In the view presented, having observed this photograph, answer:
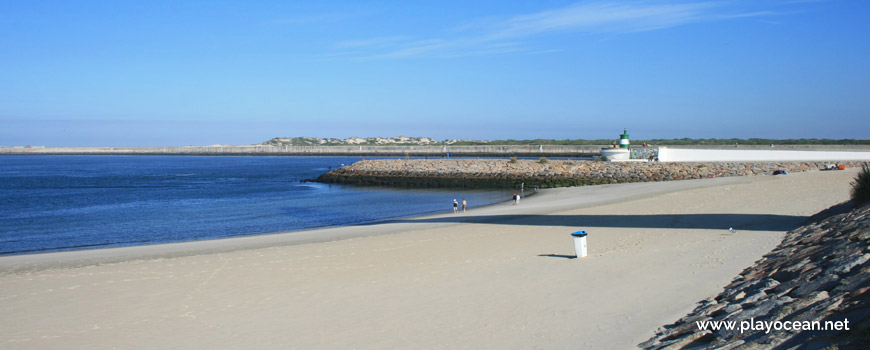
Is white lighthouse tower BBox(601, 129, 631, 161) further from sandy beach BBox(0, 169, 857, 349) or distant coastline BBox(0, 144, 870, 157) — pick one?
sandy beach BBox(0, 169, 857, 349)

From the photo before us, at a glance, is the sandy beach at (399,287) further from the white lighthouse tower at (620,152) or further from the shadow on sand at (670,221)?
the white lighthouse tower at (620,152)

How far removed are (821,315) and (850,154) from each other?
41062mm

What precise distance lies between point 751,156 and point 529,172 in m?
13.9

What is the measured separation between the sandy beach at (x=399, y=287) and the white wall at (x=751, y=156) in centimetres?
2415

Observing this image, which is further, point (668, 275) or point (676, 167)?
point (676, 167)

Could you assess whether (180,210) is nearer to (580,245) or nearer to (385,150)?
(580,245)

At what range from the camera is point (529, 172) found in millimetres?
41938

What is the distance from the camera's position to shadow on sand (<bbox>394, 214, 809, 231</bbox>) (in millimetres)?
13445

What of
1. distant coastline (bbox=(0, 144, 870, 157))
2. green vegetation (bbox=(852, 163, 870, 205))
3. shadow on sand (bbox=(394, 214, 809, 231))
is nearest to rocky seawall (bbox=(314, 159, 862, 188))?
distant coastline (bbox=(0, 144, 870, 157))

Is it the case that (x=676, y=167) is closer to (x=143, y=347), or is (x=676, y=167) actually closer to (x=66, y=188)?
(x=143, y=347)

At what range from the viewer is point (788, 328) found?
4852 millimetres

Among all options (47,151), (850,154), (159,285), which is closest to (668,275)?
(159,285)

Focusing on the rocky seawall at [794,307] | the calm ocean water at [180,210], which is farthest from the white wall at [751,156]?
the rocky seawall at [794,307]

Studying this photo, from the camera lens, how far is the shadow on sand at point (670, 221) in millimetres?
13445
